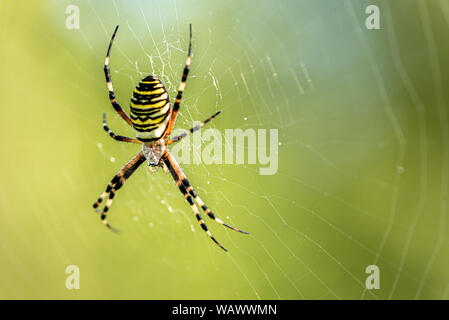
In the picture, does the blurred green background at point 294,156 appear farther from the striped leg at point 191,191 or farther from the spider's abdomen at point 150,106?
the spider's abdomen at point 150,106

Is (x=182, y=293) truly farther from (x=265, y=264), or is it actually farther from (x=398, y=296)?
(x=398, y=296)

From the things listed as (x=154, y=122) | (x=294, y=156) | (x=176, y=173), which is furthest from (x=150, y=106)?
(x=294, y=156)

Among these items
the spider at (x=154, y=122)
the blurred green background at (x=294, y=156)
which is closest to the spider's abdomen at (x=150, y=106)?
the spider at (x=154, y=122)

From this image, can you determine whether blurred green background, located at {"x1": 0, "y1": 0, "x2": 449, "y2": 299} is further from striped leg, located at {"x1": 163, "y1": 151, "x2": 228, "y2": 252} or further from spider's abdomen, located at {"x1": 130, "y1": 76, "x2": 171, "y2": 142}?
spider's abdomen, located at {"x1": 130, "y1": 76, "x2": 171, "y2": 142}

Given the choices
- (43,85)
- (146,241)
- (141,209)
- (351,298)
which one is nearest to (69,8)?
(43,85)

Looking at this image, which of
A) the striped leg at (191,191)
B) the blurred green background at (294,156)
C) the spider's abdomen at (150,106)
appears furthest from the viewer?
the blurred green background at (294,156)

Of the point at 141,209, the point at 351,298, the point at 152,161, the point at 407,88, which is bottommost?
the point at 351,298
